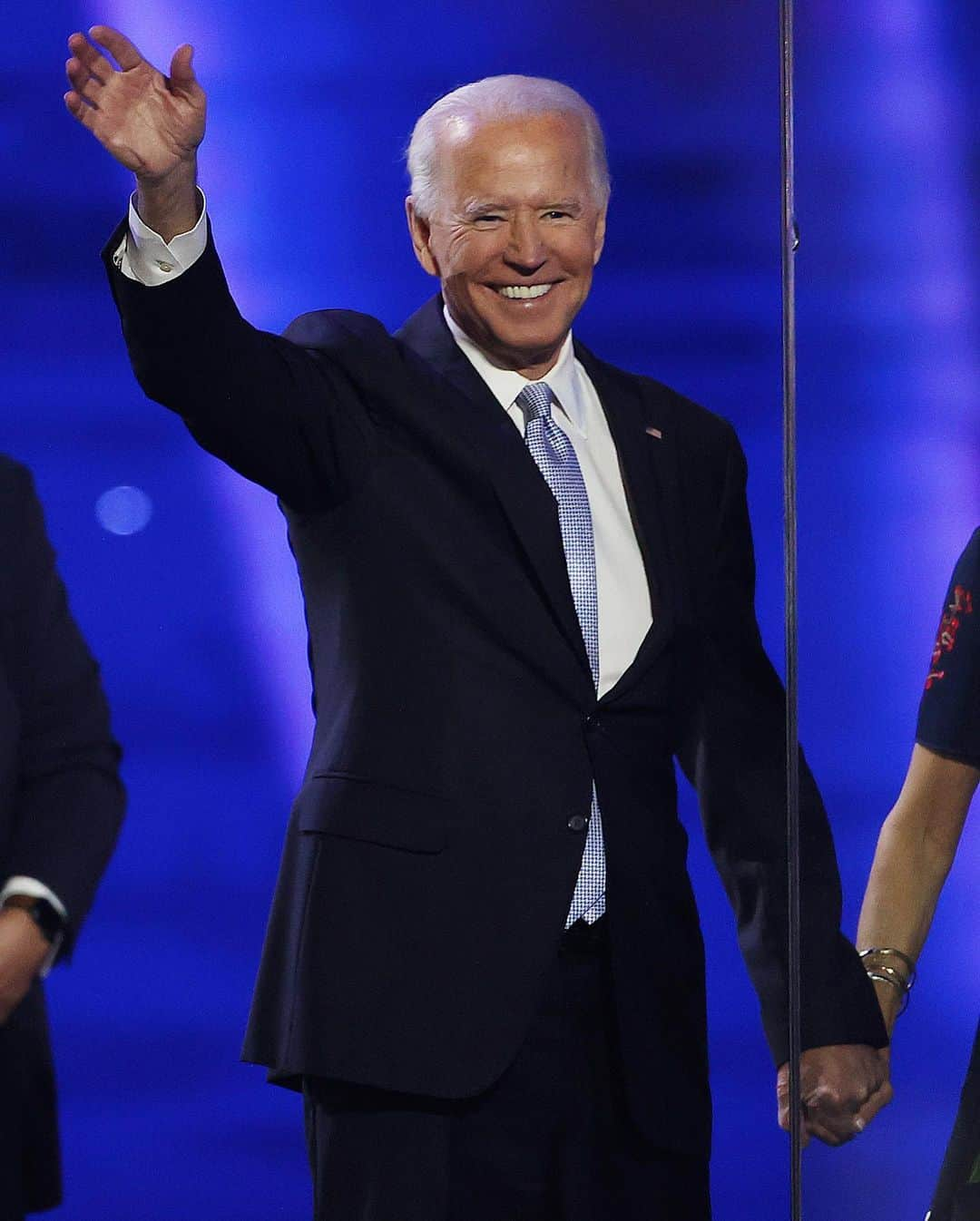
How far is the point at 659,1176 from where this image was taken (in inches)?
69.6

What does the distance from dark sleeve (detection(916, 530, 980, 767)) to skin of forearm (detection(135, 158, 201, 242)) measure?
2.93 feet

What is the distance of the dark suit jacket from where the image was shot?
64.8 inches

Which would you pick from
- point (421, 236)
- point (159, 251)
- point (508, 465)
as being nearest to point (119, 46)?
point (159, 251)

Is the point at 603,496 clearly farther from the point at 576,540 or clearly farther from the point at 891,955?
the point at 891,955

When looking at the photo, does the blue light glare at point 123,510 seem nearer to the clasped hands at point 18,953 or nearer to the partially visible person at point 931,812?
the clasped hands at point 18,953

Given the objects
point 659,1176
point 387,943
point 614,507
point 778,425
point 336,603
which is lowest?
point 659,1176

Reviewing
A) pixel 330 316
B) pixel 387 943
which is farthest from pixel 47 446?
pixel 387 943

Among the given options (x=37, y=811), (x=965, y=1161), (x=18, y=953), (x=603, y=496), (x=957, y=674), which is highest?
(x=603, y=496)

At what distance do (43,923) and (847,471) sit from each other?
3.00ft

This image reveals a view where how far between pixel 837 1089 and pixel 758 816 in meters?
0.30

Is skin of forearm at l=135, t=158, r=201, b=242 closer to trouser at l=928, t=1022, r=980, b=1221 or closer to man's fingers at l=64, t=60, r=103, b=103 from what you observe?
man's fingers at l=64, t=60, r=103, b=103

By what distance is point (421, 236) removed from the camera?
1812 mm

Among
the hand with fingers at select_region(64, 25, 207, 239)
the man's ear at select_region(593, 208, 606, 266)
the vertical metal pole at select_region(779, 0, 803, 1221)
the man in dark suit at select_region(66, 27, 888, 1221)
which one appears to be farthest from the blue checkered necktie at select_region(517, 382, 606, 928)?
the hand with fingers at select_region(64, 25, 207, 239)

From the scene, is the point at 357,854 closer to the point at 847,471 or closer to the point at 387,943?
the point at 387,943
